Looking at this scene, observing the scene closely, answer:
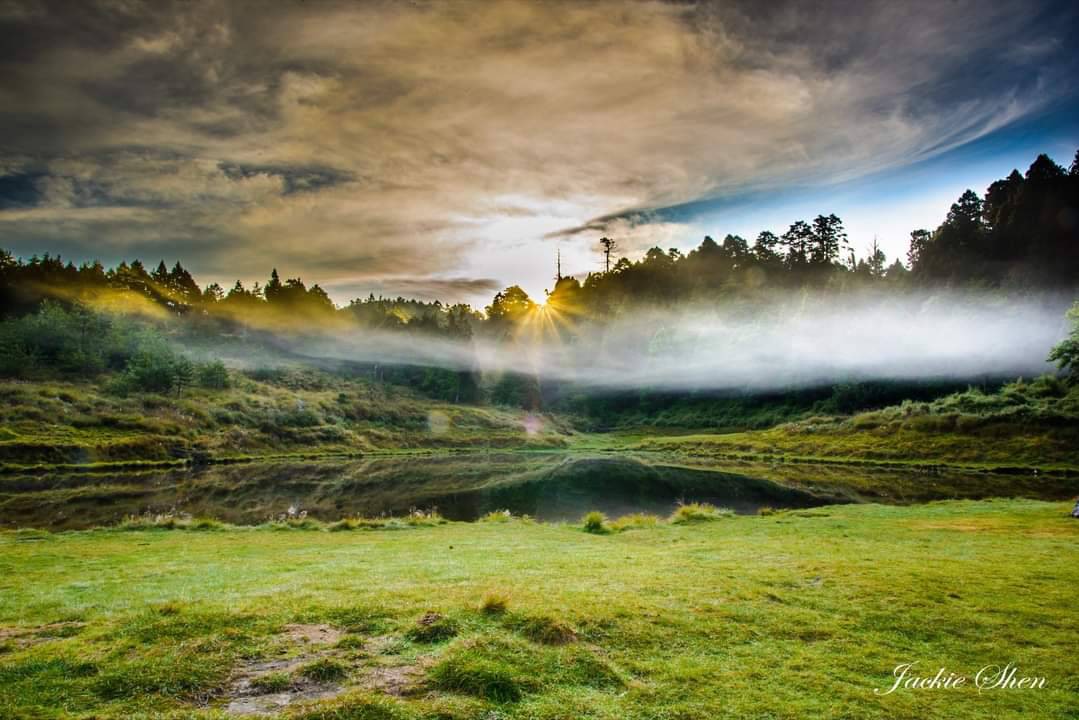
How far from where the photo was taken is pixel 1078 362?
32.8m

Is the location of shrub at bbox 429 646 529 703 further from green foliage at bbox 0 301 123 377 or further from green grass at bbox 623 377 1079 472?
green foliage at bbox 0 301 123 377

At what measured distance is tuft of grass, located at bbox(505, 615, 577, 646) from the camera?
9539 millimetres

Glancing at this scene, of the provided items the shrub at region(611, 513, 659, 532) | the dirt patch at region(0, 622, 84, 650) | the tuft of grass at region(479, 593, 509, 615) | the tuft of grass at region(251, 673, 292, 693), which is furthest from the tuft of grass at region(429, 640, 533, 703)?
the shrub at region(611, 513, 659, 532)

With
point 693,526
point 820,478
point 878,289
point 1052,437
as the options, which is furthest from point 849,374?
point 693,526

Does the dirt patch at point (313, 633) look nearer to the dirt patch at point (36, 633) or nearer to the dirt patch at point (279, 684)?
the dirt patch at point (279, 684)

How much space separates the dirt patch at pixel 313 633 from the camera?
32.0 feet

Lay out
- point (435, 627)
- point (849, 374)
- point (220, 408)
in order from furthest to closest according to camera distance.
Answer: point (849, 374), point (220, 408), point (435, 627)

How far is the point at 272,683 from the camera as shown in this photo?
808 centimetres

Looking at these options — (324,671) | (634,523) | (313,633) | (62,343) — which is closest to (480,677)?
(324,671)

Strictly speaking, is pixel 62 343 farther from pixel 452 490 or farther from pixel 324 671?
pixel 324 671

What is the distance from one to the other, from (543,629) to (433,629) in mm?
2057

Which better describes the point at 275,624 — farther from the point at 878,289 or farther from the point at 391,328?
the point at 391,328

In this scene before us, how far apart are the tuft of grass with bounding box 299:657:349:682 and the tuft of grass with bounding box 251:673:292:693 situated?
26 cm

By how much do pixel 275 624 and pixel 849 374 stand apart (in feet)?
432
